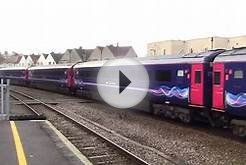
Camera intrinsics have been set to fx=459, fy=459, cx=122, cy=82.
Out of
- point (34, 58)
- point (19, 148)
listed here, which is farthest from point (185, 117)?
point (34, 58)

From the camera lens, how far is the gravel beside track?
1161 cm

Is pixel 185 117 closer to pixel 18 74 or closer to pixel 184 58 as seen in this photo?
pixel 184 58

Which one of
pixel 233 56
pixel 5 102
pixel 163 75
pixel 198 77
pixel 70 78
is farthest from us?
pixel 70 78

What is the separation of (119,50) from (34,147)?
10364cm

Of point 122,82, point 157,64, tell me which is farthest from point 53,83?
point 157,64

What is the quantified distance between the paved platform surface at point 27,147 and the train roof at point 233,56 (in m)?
6.35

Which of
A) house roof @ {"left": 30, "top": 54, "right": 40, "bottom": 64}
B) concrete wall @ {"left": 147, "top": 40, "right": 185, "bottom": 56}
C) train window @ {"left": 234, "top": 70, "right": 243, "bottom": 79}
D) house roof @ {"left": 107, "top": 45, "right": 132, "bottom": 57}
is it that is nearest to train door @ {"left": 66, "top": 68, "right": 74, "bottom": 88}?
train window @ {"left": 234, "top": 70, "right": 243, "bottom": 79}

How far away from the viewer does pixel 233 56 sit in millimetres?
14969

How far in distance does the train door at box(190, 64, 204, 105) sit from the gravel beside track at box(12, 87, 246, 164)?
1111 mm

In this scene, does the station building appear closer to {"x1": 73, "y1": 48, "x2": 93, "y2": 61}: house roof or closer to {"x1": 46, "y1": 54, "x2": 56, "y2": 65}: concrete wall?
{"x1": 73, "y1": 48, "x2": 93, "y2": 61}: house roof

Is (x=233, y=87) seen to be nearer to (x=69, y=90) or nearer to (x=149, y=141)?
(x=149, y=141)

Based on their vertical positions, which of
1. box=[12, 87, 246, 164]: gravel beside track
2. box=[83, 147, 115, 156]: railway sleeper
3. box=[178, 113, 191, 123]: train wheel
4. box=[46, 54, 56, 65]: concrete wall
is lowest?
box=[12, 87, 246, 164]: gravel beside track

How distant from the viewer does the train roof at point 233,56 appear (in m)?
14.4

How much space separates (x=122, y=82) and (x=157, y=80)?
16.7 ft
